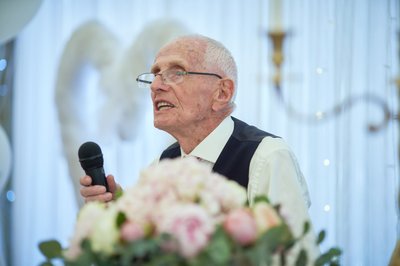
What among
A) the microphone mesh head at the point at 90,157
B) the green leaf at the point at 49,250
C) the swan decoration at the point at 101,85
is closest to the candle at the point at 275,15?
the swan decoration at the point at 101,85

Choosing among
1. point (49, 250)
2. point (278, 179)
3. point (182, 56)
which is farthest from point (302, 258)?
point (182, 56)

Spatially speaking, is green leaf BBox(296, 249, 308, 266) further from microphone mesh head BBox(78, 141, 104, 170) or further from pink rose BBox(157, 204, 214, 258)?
microphone mesh head BBox(78, 141, 104, 170)

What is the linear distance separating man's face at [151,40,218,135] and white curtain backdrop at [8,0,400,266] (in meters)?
1.99

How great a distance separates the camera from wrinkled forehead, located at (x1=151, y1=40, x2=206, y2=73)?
1.81 meters

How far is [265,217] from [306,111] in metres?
3.14

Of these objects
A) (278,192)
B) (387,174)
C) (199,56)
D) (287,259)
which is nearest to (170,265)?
(287,259)

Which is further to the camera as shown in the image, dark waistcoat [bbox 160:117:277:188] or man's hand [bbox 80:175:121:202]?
dark waistcoat [bbox 160:117:277:188]

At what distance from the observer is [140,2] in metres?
3.96

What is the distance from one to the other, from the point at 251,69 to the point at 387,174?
119 cm

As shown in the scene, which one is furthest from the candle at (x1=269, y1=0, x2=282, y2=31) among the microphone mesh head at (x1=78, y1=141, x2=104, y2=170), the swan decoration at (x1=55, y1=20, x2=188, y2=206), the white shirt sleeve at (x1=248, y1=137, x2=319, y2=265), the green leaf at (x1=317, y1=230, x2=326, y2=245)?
the green leaf at (x1=317, y1=230, x2=326, y2=245)

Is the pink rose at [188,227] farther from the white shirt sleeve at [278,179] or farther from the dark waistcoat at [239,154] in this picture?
the dark waistcoat at [239,154]

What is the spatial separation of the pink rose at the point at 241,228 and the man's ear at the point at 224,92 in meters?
1.12

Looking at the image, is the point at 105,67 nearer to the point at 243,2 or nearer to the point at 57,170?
the point at 57,170

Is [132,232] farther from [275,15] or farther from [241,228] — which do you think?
[275,15]
